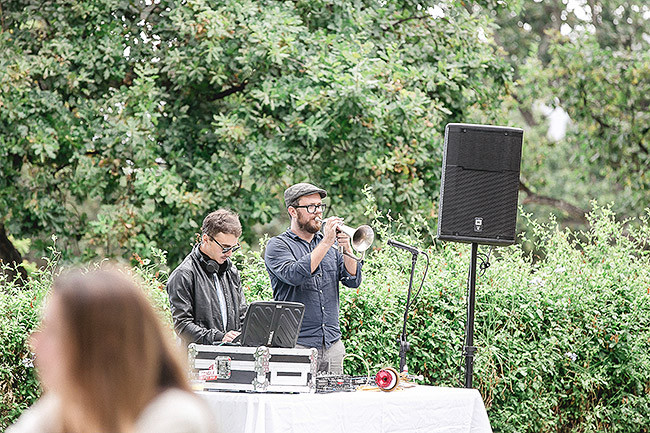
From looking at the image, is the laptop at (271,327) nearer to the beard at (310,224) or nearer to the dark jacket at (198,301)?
the dark jacket at (198,301)

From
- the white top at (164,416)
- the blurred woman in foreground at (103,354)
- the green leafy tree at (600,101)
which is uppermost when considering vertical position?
the green leafy tree at (600,101)

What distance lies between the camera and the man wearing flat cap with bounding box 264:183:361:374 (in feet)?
16.1

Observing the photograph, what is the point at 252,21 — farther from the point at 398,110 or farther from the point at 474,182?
the point at 474,182

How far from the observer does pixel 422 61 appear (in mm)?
9633

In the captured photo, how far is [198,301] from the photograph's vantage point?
4617 mm

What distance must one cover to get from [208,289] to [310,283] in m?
0.57

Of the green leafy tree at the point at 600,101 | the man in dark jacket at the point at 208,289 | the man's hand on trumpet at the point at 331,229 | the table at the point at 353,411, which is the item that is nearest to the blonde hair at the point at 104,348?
the table at the point at 353,411

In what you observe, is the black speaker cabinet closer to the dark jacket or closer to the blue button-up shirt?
the blue button-up shirt

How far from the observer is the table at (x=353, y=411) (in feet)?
12.9

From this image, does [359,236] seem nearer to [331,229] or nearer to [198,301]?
[331,229]

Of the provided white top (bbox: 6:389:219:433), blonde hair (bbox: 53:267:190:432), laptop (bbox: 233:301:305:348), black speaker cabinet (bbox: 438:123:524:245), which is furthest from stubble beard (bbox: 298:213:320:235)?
blonde hair (bbox: 53:267:190:432)

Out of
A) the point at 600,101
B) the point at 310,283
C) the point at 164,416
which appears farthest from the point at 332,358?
the point at 600,101

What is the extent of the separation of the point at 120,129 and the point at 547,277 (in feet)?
13.6

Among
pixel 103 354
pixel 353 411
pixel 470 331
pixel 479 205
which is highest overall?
pixel 479 205
